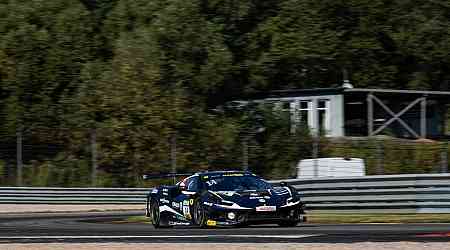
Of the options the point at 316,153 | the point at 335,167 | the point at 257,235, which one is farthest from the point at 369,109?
the point at 257,235

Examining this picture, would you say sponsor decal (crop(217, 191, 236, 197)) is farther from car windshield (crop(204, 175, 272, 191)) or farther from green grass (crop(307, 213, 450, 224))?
green grass (crop(307, 213, 450, 224))

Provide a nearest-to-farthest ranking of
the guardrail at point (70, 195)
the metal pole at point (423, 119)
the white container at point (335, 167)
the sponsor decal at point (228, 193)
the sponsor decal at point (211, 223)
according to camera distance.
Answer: the sponsor decal at point (211, 223)
the sponsor decal at point (228, 193)
the white container at point (335, 167)
the guardrail at point (70, 195)
the metal pole at point (423, 119)

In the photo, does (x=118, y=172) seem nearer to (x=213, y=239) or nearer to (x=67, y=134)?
(x=67, y=134)

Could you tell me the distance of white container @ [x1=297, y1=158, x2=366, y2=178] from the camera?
90.7 ft

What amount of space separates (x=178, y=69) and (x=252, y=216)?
902 inches

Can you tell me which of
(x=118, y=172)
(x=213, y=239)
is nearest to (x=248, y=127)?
(x=118, y=172)

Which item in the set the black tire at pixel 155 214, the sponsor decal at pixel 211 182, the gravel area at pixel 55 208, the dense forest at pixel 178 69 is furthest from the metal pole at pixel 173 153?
the sponsor decal at pixel 211 182

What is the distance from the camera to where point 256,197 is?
52.6 ft

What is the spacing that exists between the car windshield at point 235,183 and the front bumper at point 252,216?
0.61 m

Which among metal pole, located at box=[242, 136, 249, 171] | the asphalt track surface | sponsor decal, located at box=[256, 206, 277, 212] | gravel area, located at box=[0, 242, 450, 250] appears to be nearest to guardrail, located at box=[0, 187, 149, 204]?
metal pole, located at box=[242, 136, 249, 171]

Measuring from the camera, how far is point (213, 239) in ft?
43.4

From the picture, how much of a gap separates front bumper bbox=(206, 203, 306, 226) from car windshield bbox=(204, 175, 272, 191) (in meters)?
0.61

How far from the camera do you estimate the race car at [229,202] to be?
52.2 feet

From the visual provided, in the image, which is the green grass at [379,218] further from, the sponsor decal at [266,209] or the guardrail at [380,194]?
the sponsor decal at [266,209]
